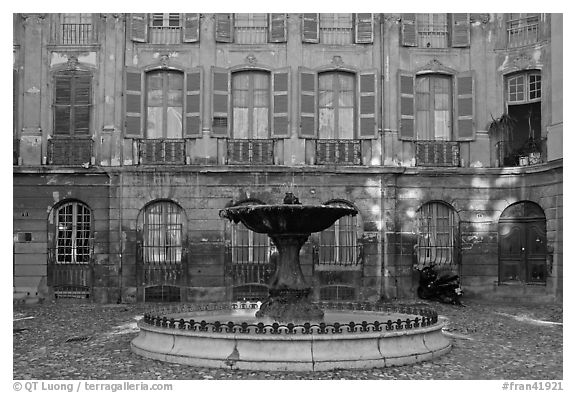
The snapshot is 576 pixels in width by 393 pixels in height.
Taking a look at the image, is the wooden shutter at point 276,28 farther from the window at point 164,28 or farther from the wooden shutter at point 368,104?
the wooden shutter at point 368,104

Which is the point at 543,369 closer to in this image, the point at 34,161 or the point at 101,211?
the point at 101,211

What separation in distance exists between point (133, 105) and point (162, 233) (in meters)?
3.72

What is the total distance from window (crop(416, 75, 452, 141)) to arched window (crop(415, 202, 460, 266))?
2.11 meters

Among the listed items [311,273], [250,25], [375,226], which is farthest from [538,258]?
[250,25]

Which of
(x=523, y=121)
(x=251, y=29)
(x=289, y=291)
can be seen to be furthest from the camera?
(x=523, y=121)

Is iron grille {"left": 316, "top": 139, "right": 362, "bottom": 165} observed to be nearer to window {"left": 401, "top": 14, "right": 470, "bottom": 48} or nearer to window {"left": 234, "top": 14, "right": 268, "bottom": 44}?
window {"left": 401, "top": 14, "right": 470, "bottom": 48}

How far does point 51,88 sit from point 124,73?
7.01ft

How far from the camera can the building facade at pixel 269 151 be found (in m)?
21.3

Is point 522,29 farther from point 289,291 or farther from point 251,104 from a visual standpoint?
point 289,291

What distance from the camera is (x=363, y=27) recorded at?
2202cm

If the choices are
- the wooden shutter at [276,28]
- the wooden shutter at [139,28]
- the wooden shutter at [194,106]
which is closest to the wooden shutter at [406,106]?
the wooden shutter at [276,28]

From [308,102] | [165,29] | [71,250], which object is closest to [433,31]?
[308,102]

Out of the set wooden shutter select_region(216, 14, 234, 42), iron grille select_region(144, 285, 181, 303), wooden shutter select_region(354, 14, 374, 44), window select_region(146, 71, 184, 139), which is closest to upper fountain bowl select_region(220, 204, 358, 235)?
iron grille select_region(144, 285, 181, 303)

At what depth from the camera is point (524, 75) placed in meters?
21.9
